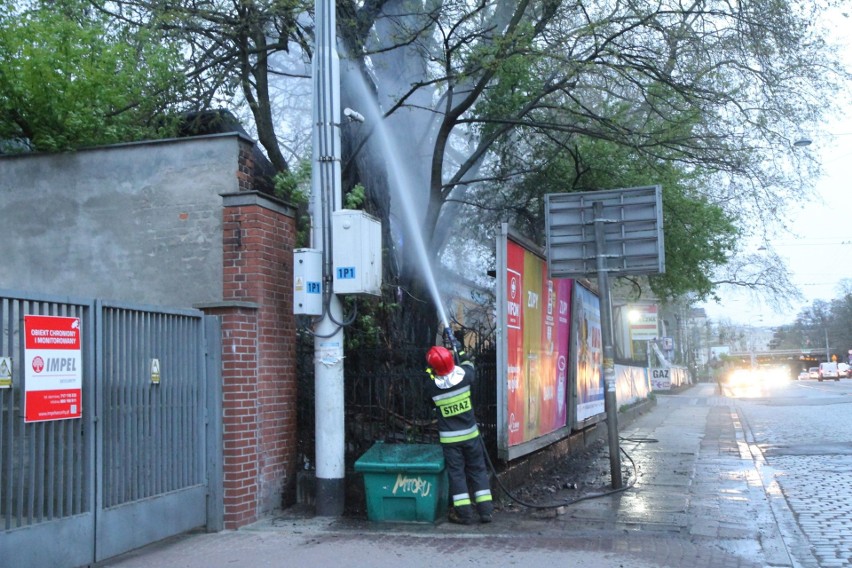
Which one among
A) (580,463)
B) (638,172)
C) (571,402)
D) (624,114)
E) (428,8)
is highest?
(428,8)

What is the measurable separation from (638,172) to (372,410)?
6.54m

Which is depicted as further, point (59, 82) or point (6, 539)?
point (59, 82)

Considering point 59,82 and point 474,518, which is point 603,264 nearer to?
point 474,518

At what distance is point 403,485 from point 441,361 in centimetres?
123

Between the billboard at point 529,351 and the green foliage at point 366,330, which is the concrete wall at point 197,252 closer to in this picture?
the green foliage at point 366,330

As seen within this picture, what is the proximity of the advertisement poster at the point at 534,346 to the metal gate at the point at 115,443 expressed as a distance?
3.17 m

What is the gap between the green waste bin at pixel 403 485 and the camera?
749 cm

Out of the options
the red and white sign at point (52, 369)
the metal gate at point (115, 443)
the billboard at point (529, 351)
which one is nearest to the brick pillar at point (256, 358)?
the metal gate at point (115, 443)

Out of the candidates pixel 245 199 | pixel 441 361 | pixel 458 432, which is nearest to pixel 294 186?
pixel 245 199

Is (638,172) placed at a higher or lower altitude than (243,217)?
higher

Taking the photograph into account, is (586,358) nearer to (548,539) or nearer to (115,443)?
(548,539)

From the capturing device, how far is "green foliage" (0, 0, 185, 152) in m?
8.79

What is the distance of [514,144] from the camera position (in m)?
13.5

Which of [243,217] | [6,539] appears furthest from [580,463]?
[6,539]
